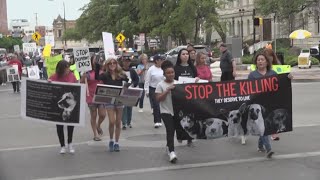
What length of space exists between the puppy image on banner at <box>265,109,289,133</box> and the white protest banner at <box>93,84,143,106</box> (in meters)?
2.33

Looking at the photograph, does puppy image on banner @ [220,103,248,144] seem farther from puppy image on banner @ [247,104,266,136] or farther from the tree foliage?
the tree foliage

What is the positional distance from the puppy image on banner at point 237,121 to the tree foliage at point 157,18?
156 ft

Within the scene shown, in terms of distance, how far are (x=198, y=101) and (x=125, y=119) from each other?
404 centimetres

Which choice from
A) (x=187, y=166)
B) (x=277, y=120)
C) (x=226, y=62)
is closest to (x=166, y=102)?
(x=187, y=166)

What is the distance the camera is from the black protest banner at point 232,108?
8438 millimetres

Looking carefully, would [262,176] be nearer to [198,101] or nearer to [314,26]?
[198,101]

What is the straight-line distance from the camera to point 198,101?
8.45 meters

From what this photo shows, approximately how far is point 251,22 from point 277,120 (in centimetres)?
9107

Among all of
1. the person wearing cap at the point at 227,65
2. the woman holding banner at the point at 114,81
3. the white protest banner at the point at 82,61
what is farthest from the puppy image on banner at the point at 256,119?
the person wearing cap at the point at 227,65

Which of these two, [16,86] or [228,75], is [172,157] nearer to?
[228,75]

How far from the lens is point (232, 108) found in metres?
8.55

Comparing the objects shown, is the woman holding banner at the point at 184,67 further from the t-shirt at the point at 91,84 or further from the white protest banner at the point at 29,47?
the white protest banner at the point at 29,47

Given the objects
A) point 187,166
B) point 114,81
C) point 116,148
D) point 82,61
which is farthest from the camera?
point 82,61

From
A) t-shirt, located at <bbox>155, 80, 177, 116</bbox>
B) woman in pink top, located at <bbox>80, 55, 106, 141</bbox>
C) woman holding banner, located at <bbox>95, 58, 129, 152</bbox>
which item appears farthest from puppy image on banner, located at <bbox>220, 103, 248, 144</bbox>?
woman in pink top, located at <bbox>80, 55, 106, 141</bbox>
